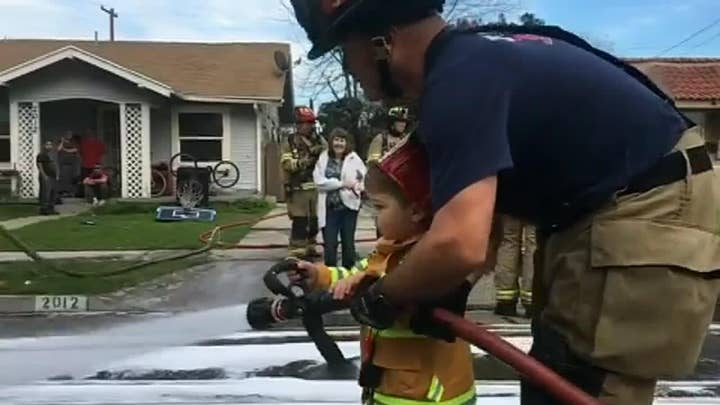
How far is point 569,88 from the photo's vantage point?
2.13 metres

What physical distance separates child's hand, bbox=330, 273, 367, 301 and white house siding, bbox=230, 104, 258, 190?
78.9 feet

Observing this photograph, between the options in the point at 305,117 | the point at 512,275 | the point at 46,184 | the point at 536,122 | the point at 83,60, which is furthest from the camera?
the point at 83,60

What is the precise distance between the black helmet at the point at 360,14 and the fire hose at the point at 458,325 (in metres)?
0.68

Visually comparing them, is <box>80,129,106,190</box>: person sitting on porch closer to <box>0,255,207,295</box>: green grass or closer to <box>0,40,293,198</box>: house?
<box>0,40,293,198</box>: house

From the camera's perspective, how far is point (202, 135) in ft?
87.2

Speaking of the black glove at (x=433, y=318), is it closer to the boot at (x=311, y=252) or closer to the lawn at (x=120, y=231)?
the boot at (x=311, y=252)

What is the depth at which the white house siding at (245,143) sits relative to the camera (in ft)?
87.9

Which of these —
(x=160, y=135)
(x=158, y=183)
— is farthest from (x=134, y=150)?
(x=160, y=135)

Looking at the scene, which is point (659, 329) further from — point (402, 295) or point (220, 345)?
point (220, 345)

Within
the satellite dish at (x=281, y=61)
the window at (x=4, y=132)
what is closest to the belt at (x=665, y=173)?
the window at (x=4, y=132)

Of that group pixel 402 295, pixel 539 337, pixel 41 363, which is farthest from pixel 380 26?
pixel 41 363

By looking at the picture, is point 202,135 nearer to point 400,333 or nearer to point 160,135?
point 160,135

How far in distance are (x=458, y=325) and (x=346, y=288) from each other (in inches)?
19.7

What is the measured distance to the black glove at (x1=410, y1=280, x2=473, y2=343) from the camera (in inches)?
93.7
